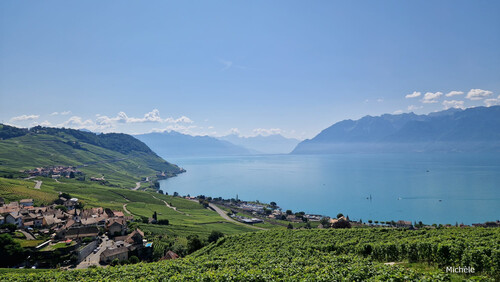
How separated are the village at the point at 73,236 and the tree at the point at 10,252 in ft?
4.36

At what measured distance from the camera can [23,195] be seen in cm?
7731

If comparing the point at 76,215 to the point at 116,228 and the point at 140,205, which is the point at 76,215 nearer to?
the point at 116,228

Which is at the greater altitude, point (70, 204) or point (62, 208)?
point (62, 208)

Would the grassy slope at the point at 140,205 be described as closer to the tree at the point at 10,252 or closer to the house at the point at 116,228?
the house at the point at 116,228

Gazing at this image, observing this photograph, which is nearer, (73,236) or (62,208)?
(73,236)

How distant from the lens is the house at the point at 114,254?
43.8 metres

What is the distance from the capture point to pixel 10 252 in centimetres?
3897

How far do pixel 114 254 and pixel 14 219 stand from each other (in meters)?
26.7

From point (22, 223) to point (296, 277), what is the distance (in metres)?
65.3

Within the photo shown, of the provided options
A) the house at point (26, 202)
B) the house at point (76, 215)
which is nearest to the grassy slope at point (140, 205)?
the house at point (26, 202)

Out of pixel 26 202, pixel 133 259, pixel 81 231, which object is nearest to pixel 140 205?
pixel 26 202

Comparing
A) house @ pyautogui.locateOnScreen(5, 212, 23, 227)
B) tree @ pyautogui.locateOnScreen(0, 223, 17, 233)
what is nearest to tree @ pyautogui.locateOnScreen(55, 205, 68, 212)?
house @ pyautogui.locateOnScreen(5, 212, 23, 227)

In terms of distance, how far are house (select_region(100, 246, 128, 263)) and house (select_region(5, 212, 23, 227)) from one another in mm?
24618
